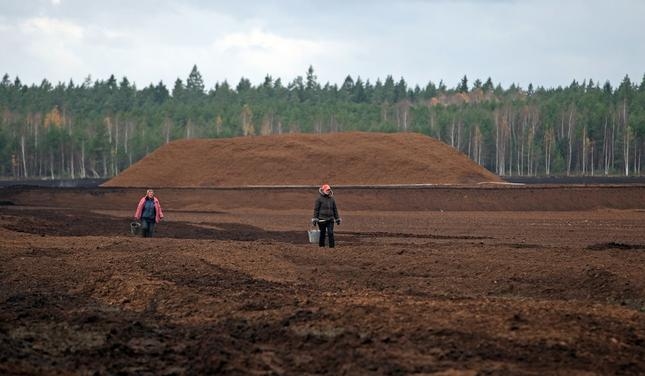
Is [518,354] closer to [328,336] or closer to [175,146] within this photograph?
[328,336]

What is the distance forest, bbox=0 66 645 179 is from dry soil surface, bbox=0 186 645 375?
227 feet

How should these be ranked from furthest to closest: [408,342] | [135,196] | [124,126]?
[124,126], [135,196], [408,342]

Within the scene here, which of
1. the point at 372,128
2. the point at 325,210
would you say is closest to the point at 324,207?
the point at 325,210

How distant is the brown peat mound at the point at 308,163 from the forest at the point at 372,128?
35.4 m

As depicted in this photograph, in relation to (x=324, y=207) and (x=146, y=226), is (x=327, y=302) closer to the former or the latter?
(x=324, y=207)

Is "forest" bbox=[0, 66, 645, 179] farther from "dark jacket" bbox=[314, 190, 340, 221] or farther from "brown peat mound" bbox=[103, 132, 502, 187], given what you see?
"dark jacket" bbox=[314, 190, 340, 221]

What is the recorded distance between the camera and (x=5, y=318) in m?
13.4

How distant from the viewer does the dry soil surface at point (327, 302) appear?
35.2 feet

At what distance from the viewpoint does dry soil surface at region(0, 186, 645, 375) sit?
10734mm

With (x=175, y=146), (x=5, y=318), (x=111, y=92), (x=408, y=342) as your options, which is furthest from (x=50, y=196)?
(x=111, y=92)

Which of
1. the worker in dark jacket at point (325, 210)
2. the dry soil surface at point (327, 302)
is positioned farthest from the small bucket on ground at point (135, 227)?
the worker in dark jacket at point (325, 210)

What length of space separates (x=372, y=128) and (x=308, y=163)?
5811 centimetres

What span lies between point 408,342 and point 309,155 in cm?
5100

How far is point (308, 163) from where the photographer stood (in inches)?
2406
